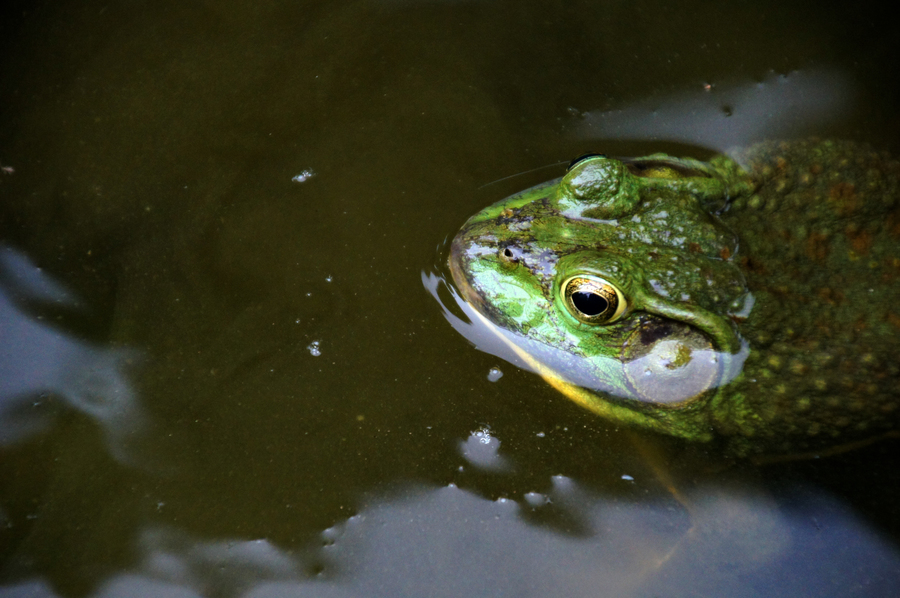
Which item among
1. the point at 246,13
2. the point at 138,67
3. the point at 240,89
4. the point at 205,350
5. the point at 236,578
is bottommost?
the point at 236,578

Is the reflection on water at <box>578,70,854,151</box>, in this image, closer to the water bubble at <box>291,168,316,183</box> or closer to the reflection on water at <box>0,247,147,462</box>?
the water bubble at <box>291,168,316,183</box>

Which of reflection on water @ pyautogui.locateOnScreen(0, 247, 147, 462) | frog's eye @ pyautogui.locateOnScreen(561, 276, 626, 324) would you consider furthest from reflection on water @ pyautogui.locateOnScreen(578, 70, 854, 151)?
reflection on water @ pyautogui.locateOnScreen(0, 247, 147, 462)

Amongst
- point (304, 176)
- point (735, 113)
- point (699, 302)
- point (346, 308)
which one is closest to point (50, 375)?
point (346, 308)

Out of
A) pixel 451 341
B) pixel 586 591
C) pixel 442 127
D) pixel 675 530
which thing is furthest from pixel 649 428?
pixel 442 127

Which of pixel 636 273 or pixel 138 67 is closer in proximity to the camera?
pixel 636 273

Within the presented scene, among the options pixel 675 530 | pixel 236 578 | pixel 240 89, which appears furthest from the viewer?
pixel 240 89

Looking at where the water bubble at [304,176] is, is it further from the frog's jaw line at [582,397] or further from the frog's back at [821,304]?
the frog's back at [821,304]

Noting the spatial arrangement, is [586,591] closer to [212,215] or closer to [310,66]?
[212,215]
